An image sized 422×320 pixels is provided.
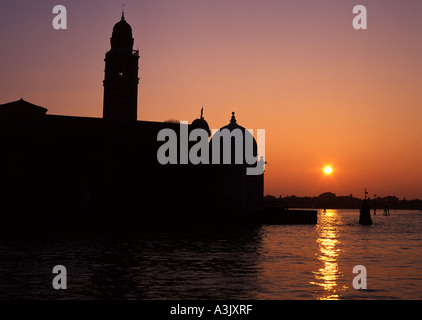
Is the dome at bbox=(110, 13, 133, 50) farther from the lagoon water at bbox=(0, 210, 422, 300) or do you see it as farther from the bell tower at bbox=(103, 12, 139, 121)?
the lagoon water at bbox=(0, 210, 422, 300)

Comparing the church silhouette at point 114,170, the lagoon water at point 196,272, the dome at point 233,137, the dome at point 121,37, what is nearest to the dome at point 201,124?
the church silhouette at point 114,170

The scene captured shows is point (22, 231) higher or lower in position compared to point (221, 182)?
lower

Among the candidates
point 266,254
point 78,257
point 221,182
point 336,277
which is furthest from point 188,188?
point 336,277

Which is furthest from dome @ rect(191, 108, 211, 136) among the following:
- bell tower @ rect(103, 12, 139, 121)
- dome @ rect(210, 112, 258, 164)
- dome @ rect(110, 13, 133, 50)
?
dome @ rect(110, 13, 133, 50)

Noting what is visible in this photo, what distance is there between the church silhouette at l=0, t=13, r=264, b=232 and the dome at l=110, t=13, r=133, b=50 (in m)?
0.12

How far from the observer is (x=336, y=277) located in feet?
62.1

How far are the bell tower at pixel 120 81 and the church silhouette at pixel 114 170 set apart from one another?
11 cm

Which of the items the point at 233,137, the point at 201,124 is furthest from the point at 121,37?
the point at 233,137

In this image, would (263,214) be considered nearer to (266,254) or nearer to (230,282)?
(266,254)

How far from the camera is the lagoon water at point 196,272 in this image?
15.0m

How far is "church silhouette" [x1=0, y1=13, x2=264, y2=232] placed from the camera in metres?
51.7

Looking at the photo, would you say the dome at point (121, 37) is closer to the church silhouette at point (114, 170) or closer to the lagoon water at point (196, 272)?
the church silhouette at point (114, 170)

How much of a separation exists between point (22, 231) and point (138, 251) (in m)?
15.8

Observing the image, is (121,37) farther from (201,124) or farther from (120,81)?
(201,124)
